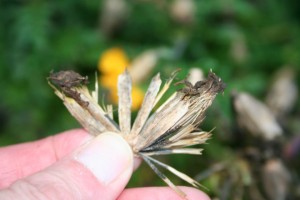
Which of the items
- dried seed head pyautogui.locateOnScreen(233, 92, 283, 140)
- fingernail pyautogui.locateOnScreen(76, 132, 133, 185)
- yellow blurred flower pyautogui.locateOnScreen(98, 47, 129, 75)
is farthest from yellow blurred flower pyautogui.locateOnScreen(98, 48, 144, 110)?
fingernail pyautogui.locateOnScreen(76, 132, 133, 185)

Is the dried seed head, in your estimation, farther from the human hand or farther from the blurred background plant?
the human hand

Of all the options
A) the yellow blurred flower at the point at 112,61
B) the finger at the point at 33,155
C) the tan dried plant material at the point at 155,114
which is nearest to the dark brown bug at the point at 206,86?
the tan dried plant material at the point at 155,114

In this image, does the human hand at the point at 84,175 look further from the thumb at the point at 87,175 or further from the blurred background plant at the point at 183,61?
the blurred background plant at the point at 183,61

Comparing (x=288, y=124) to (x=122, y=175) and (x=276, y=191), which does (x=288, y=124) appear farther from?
(x=122, y=175)

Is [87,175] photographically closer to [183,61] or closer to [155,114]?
[155,114]

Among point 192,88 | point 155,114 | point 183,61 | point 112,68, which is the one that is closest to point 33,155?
point 155,114

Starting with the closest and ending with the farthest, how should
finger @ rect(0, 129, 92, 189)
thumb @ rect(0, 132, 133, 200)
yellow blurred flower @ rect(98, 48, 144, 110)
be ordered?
thumb @ rect(0, 132, 133, 200) < finger @ rect(0, 129, 92, 189) < yellow blurred flower @ rect(98, 48, 144, 110)

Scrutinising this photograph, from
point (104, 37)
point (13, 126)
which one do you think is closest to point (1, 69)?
point (13, 126)
